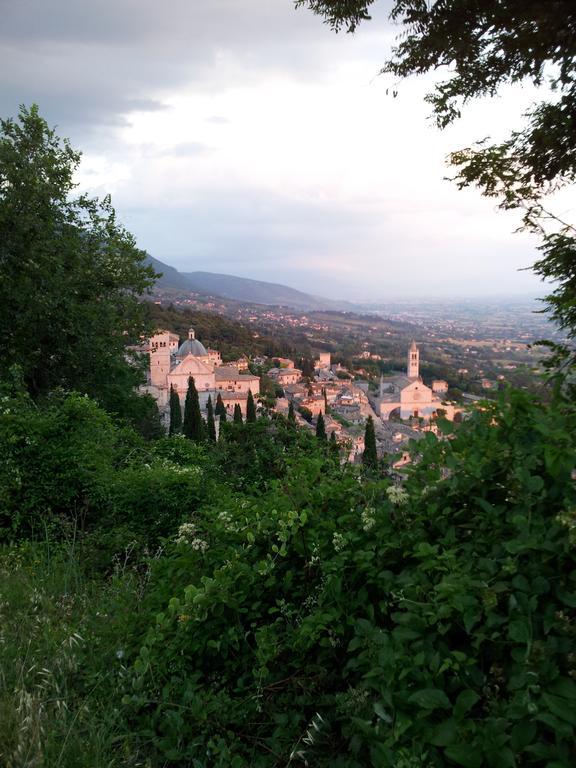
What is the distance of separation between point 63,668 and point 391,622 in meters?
1.34

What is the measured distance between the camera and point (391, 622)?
2.04 m

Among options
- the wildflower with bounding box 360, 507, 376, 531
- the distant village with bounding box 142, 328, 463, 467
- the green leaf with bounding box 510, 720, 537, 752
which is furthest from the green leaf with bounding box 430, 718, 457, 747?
the distant village with bounding box 142, 328, 463, 467

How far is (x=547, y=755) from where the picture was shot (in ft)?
4.20

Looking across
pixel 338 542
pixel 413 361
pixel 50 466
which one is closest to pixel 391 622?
pixel 338 542

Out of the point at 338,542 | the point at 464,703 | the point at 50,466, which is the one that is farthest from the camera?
the point at 50,466

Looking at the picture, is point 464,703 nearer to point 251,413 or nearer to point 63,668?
point 63,668

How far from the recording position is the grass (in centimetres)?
184

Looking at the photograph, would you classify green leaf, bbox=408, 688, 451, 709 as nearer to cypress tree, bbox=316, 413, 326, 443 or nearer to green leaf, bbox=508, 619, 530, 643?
green leaf, bbox=508, 619, 530, 643

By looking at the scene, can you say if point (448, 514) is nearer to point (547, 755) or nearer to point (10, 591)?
point (547, 755)

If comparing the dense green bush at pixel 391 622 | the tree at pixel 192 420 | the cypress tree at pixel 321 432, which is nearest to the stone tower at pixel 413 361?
the tree at pixel 192 420

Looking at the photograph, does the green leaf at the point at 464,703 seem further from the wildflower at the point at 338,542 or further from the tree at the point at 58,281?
the tree at the point at 58,281

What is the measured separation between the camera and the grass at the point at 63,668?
6.05ft

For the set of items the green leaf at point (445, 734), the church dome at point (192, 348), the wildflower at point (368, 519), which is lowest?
the church dome at point (192, 348)

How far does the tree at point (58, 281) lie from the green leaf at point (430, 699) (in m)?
10.4
